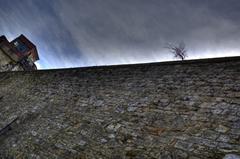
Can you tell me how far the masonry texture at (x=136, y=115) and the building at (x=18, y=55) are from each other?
51.6ft

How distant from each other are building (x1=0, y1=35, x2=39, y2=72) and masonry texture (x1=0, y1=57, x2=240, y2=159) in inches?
619

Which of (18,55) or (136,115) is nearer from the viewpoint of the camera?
(136,115)

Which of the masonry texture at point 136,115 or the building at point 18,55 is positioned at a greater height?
the building at point 18,55

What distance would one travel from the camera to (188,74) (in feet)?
20.9

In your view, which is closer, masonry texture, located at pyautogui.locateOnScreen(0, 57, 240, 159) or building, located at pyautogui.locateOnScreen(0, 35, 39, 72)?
masonry texture, located at pyautogui.locateOnScreen(0, 57, 240, 159)

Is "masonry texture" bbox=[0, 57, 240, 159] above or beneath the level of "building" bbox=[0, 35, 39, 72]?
beneath

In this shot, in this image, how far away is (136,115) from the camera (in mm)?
5895

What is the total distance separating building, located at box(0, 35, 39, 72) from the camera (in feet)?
77.5

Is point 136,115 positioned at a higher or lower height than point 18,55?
lower

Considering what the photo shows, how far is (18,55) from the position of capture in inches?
1046

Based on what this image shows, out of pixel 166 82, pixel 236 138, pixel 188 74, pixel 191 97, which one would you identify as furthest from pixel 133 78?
pixel 236 138

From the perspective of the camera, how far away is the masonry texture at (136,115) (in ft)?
14.9

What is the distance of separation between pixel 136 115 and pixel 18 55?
23.9 m

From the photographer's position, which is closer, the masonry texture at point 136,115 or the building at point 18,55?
the masonry texture at point 136,115
